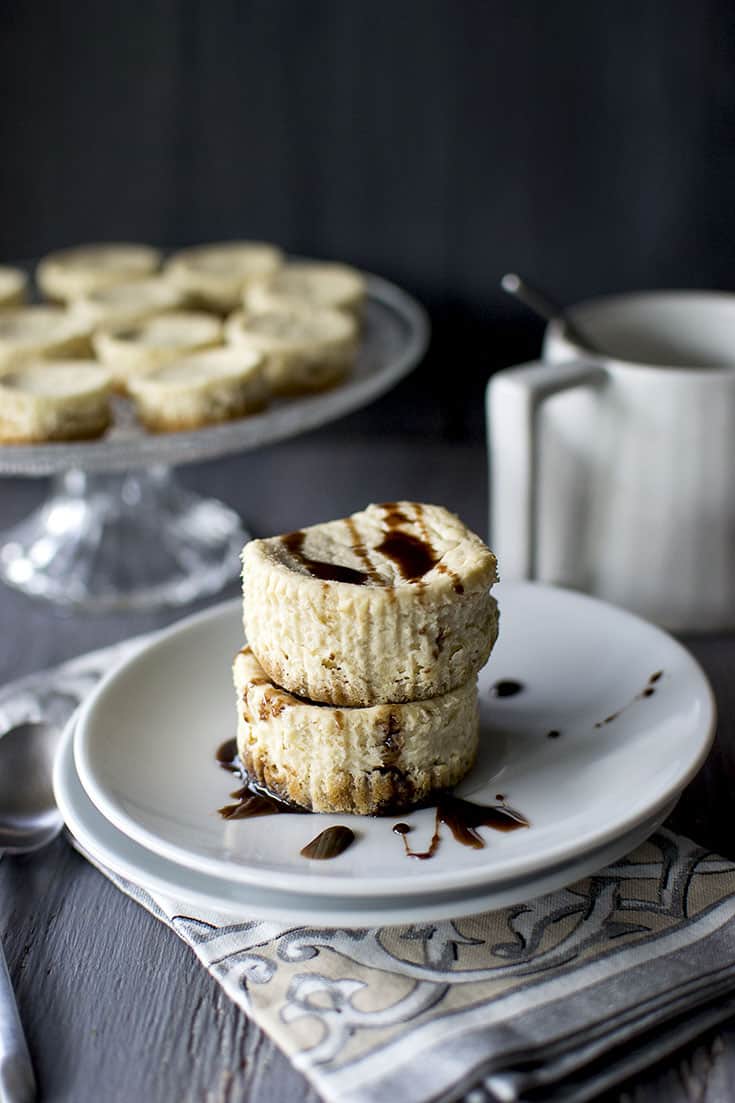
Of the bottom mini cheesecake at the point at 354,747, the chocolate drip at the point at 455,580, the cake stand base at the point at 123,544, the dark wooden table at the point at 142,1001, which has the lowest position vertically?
the cake stand base at the point at 123,544

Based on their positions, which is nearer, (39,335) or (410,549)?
(410,549)

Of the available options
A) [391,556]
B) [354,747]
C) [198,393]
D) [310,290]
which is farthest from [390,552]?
[310,290]

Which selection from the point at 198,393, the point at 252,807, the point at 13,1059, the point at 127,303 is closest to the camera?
the point at 13,1059

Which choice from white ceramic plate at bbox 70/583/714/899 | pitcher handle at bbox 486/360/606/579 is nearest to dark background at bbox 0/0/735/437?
pitcher handle at bbox 486/360/606/579

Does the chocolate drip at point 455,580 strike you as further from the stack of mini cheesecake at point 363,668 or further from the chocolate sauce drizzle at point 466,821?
the chocolate sauce drizzle at point 466,821

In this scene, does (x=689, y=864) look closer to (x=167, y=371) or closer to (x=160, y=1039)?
(x=160, y=1039)

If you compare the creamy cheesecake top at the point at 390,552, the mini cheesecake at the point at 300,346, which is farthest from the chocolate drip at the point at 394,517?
the mini cheesecake at the point at 300,346

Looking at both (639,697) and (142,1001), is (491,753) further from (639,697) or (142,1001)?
(142,1001)
